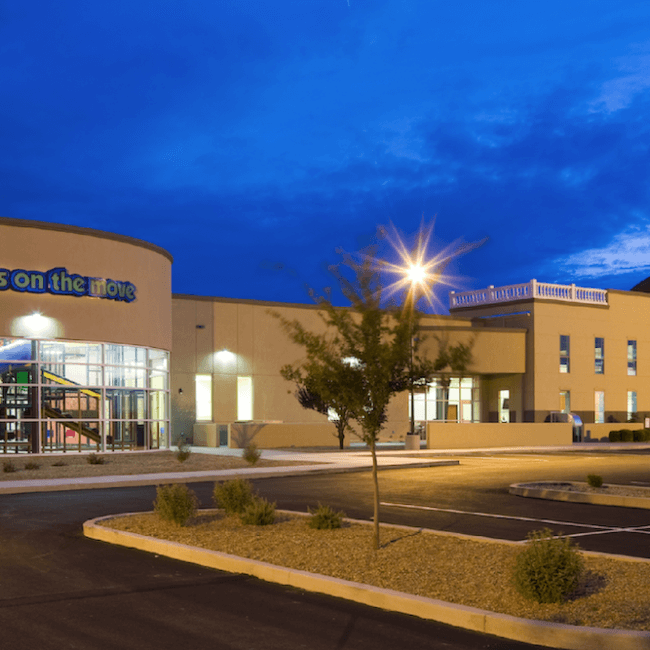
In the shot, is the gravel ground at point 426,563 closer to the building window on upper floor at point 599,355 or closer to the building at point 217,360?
the building at point 217,360

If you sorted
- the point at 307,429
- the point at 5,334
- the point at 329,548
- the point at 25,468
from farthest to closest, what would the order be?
the point at 307,429
the point at 5,334
the point at 25,468
the point at 329,548

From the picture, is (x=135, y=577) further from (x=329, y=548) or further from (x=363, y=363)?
(x=363, y=363)

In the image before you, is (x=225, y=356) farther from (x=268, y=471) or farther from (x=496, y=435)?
(x=268, y=471)

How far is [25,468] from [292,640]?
21235 millimetres

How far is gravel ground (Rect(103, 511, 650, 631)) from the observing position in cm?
805

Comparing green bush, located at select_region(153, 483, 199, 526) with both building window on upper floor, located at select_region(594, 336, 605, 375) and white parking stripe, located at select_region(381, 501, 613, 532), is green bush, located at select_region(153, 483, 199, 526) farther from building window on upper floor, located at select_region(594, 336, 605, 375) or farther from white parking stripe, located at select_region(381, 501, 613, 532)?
building window on upper floor, located at select_region(594, 336, 605, 375)

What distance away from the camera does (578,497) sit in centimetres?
1856

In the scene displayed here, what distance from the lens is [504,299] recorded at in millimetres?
54125

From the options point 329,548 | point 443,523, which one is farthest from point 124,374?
point 329,548

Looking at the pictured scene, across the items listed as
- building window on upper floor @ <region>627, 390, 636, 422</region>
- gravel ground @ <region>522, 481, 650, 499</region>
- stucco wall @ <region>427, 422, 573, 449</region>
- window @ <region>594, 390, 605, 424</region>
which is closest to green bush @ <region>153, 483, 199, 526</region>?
gravel ground @ <region>522, 481, 650, 499</region>

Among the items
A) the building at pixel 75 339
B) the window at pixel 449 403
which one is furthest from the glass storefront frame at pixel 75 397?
the window at pixel 449 403

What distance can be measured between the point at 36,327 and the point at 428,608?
85.3 ft

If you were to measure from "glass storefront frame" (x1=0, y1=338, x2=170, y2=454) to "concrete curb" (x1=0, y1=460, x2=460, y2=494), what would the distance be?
8.75 metres

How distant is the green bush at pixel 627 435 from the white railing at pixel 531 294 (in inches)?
328
